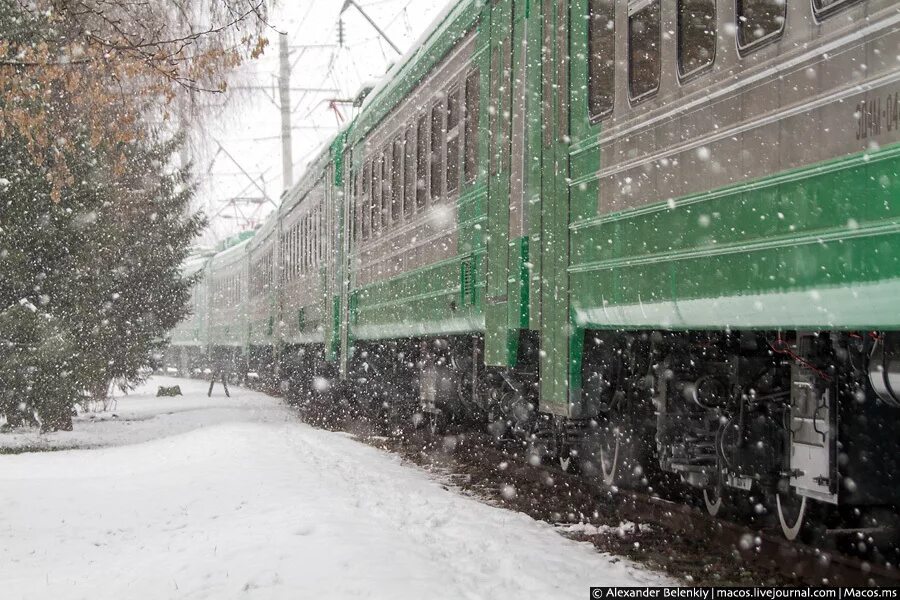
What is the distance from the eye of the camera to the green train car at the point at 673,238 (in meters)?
3.71

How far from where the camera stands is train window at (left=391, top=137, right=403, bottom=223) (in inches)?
410

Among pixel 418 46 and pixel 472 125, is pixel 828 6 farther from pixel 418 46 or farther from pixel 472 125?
pixel 418 46

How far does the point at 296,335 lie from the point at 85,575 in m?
12.1

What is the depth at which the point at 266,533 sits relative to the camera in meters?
5.90

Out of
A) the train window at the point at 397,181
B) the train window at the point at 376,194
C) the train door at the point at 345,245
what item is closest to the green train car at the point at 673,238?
the train window at the point at 397,181

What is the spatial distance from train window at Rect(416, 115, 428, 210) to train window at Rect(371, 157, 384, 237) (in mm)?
1822

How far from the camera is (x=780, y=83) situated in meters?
4.00

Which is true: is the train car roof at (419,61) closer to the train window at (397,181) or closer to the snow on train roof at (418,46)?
the snow on train roof at (418,46)

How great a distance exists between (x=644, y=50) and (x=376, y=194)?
22.3ft

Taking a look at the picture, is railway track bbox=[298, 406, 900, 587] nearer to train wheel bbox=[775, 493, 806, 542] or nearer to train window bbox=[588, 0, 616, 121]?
train wheel bbox=[775, 493, 806, 542]

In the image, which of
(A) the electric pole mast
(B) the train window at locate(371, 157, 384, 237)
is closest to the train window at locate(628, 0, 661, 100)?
(B) the train window at locate(371, 157, 384, 237)

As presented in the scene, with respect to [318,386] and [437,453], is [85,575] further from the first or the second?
[318,386]

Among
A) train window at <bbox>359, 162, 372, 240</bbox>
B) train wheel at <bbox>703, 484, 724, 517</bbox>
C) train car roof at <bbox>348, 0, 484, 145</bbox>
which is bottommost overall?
train wheel at <bbox>703, 484, 724, 517</bbox>

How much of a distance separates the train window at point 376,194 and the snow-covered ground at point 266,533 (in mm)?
2517
